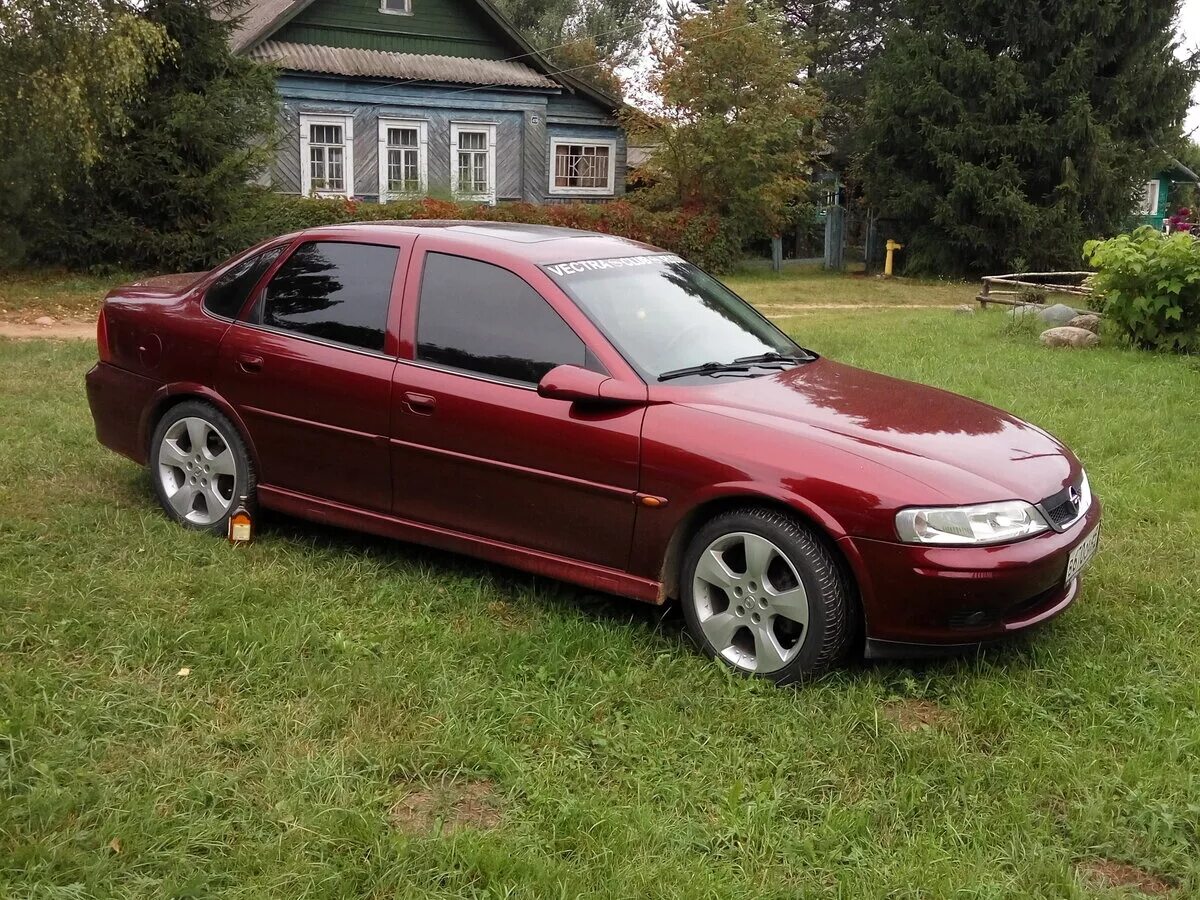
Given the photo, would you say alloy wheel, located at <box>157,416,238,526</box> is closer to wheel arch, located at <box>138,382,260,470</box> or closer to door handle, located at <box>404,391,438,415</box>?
wheel arch, located at <box>138,382,260,470</box>

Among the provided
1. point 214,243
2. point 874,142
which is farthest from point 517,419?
point 874,142

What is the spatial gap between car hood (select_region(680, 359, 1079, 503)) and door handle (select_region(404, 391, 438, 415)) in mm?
1081

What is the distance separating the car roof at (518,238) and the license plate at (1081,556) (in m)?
2.30

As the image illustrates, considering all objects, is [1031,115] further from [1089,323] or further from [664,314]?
[664,314]

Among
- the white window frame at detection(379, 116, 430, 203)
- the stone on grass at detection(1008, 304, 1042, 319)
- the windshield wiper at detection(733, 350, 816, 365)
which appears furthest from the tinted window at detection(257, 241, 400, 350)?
the white window frame at detection(379, 116, 430, 203)

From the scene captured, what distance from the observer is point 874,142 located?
1058 inches

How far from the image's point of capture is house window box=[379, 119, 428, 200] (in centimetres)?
2536

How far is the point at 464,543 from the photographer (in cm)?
469

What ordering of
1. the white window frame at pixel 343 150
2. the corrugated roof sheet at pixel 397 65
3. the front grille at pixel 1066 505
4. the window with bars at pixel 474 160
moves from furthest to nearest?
the window with bars at pixel 474 160 < the white window frame at pixel 343 150 < the corrugated roof sheet at pixel 397 65 < the front grille at pixel 1066 505

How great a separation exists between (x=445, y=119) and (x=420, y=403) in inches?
900

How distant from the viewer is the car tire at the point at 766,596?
12.8 ft

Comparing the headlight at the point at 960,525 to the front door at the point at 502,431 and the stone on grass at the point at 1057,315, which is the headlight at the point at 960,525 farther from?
the stone on grass at the point at 1057,315

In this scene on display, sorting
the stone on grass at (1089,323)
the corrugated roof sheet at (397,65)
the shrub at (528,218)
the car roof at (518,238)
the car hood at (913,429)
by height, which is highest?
the corrugated roof sheet at (397,65)

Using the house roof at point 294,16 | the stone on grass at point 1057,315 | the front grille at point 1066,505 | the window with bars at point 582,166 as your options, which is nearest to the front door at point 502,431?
the front grille at point 1066,505
